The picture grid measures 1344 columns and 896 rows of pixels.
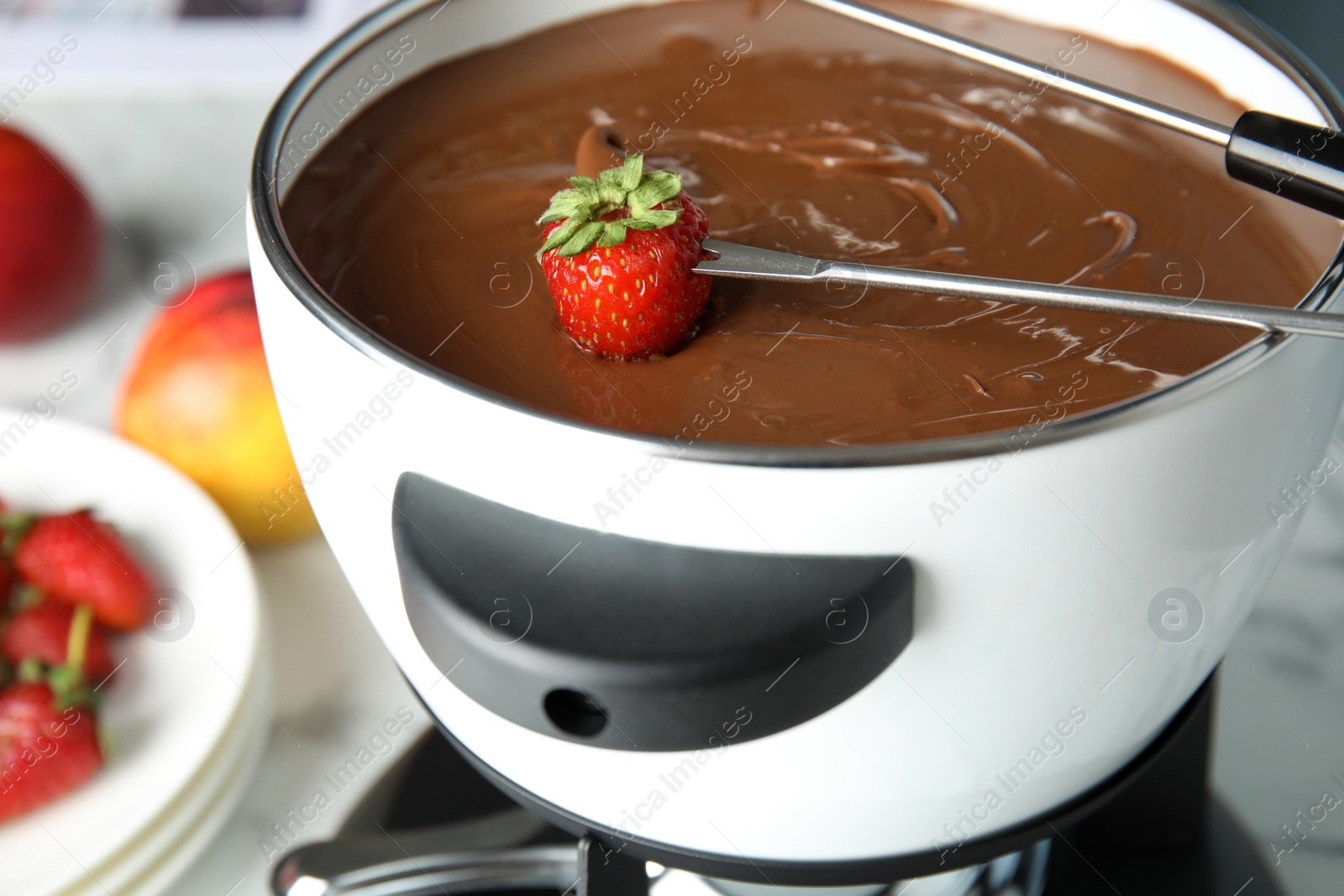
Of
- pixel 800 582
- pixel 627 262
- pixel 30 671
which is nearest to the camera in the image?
pixel 800 582

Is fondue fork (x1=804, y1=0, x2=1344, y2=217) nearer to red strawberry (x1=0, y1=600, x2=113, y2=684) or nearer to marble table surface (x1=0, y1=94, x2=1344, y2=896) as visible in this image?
marble table surface (x1=0, y1=94, x2=1344, y2=896)

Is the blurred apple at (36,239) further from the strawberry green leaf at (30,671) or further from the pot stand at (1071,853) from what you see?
the pot stand at (1071,853)

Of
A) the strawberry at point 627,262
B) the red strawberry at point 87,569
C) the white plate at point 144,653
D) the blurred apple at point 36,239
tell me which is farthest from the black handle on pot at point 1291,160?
the blurred apple at point 36,239

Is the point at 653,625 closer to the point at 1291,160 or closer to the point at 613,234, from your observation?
the point at 613,234

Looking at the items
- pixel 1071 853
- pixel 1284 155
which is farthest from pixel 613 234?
pixel 1071 853

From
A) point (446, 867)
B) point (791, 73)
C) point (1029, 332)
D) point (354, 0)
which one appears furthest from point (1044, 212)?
point (354, 0)

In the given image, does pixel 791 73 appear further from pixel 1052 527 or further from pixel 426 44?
pixel 1052 527

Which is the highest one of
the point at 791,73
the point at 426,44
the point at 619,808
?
the point at 791,73
